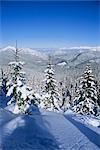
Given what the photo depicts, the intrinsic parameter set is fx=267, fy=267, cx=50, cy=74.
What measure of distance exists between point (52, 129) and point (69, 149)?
2156 mm

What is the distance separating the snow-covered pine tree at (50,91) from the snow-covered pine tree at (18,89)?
9.69 m

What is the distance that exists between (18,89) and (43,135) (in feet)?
28.3

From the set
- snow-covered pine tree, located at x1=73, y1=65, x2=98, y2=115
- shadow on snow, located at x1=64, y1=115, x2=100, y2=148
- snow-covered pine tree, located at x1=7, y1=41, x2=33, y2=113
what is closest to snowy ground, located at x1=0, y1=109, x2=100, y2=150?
shadow on snow, located at x1=64, y1=115, x2=100, y2=148

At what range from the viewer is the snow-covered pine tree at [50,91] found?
2916cm

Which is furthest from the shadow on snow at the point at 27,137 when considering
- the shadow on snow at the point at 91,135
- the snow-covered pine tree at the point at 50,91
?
the snow-covered pine tree at the point at 50,91

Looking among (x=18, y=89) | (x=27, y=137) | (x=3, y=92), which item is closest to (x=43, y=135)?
(x=27, y=137)

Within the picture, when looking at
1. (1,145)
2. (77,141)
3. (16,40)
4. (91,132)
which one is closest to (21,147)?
(1,145)

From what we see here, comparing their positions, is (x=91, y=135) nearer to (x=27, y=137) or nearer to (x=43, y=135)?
(x=43, y=135)

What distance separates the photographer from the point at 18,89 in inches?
733

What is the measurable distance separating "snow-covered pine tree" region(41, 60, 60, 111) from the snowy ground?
16395 millimetres

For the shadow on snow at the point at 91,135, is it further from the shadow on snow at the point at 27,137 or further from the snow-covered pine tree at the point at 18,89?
the snow-covered pine tree at the point at 18,89

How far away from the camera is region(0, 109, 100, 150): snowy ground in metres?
9.34

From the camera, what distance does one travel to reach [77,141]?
10.1m

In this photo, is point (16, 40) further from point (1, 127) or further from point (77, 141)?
point (77, 141)
